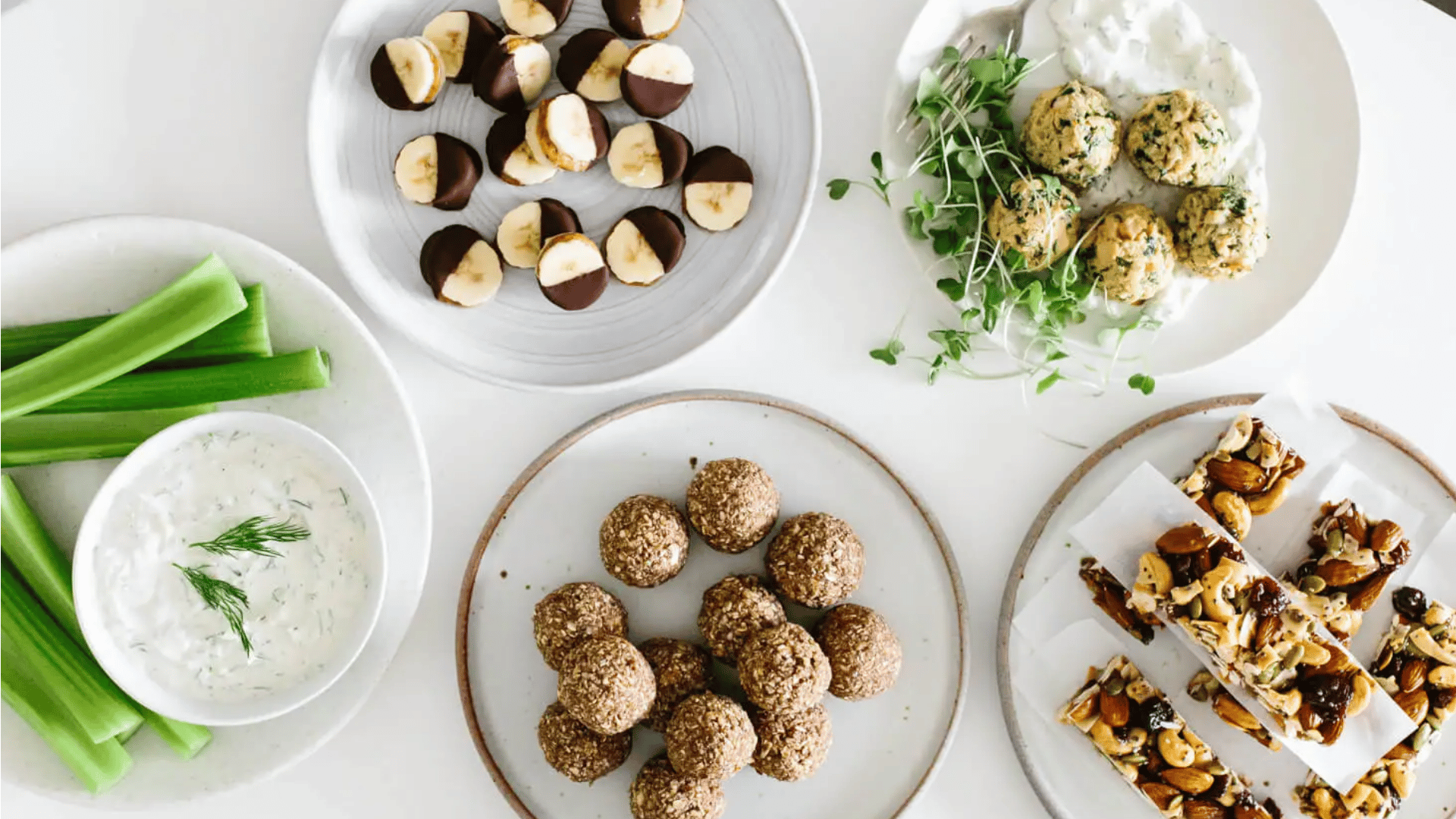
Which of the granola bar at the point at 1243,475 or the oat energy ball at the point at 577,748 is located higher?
the granola bar at the point at 1243,475

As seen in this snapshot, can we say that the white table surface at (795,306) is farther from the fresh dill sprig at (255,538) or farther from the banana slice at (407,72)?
the fresh dill sprig at (255,538)

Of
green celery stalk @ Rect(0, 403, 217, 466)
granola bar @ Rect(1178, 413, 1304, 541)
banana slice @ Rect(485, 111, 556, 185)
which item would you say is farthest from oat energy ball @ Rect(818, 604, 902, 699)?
green celery stalk @ Rect(0, 403, 217, 466)

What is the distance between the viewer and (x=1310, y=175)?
1993 mm

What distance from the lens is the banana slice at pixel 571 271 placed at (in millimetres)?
1846

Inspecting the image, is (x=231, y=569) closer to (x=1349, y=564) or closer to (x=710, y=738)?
(x=710, y=738)

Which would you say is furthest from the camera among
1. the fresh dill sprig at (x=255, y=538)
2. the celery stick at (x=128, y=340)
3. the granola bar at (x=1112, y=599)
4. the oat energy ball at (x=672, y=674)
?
the granola bar at (x=1112, y=599)

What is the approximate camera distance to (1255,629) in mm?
1941

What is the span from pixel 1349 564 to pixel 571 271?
163 centimetres

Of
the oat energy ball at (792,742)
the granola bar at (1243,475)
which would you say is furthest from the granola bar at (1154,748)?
the oat energy ball at (792,742)

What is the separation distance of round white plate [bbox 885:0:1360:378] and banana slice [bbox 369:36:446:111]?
33.6 inches

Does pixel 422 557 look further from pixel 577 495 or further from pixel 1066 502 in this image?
pixel 1066 502

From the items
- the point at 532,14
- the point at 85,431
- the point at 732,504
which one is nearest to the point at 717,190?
the point at 532,14

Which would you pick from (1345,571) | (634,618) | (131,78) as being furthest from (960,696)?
(131,78)

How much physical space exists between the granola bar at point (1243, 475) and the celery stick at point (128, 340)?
188 centimetres
